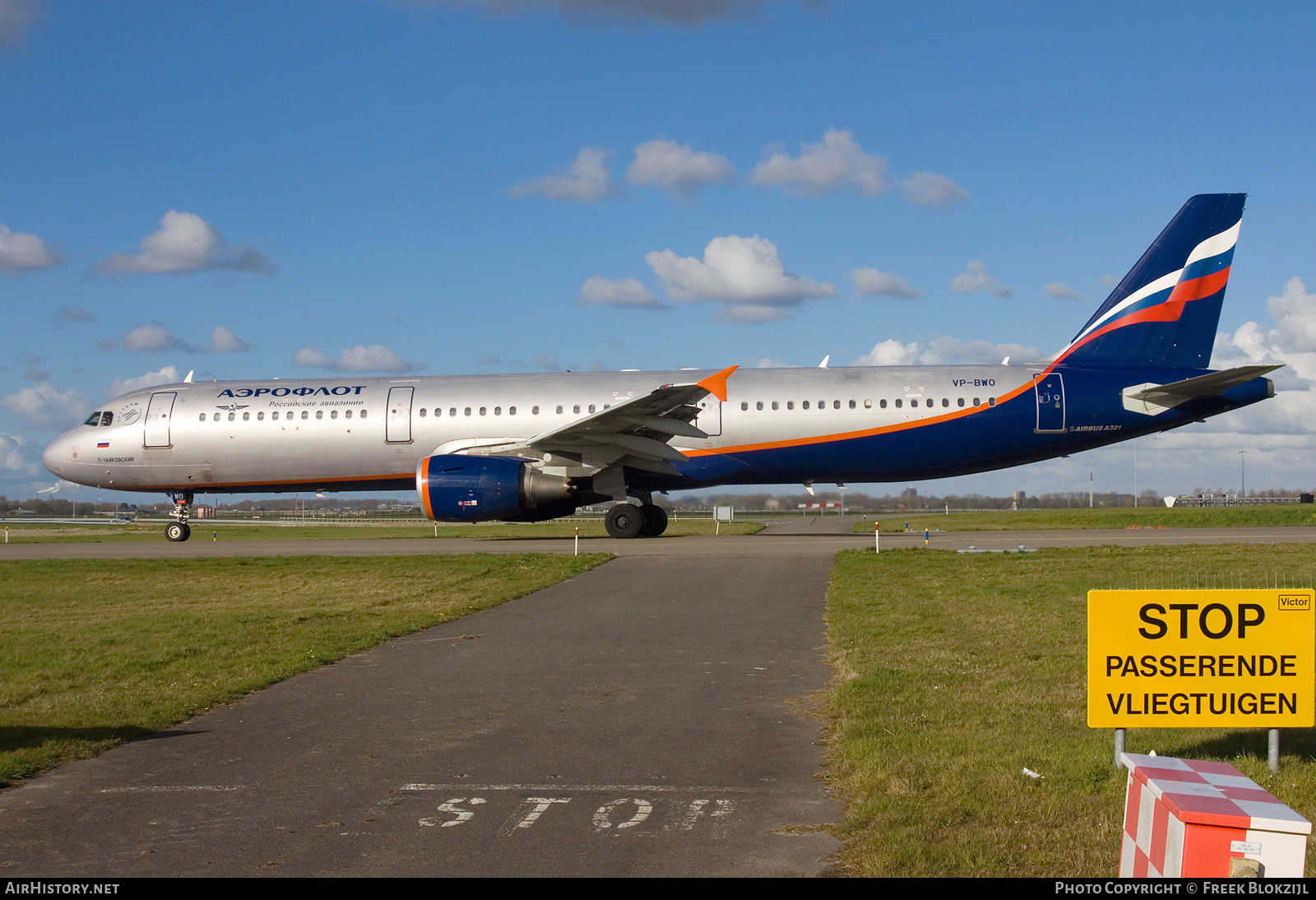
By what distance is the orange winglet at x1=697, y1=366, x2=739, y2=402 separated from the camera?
22594mm

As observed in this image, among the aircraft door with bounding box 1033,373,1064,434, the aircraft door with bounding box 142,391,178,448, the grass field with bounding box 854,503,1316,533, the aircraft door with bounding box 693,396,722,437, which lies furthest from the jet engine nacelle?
the grass field with bounding box 854,503,1316,533

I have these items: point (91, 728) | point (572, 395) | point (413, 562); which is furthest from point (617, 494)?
point (91, 728)

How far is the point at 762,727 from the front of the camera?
7012 millimetres

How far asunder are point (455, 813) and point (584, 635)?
6194 millimetres

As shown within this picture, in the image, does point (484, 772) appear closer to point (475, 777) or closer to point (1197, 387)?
point (475, 777)

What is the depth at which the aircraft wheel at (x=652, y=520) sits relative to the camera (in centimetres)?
2727

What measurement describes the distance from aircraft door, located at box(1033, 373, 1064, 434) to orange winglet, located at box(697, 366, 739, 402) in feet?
24.4

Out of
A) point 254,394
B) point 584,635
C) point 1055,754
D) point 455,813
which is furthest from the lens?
point 254,394

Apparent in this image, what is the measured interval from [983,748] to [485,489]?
18.6 metres

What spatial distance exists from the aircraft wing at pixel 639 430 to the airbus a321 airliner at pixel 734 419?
5 cm

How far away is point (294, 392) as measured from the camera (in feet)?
91.5

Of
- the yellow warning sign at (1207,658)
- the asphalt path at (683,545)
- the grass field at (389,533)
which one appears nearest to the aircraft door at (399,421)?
the asphalt path at (683,545)

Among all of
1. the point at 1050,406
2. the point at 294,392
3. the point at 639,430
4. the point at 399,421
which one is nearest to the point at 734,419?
the point at 639,430
